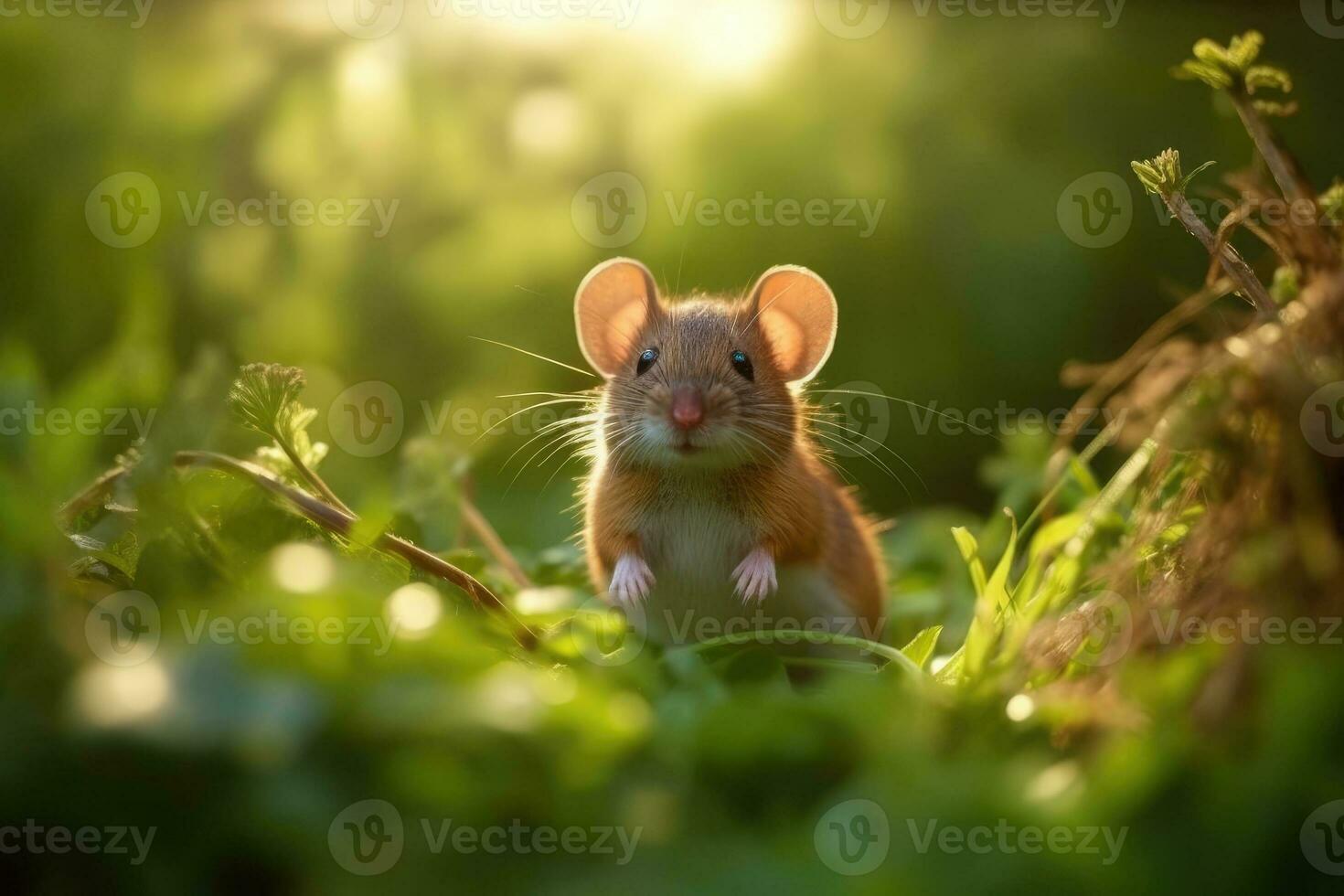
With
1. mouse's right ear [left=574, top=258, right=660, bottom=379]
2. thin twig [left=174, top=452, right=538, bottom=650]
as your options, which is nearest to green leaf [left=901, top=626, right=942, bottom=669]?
thin twig [left=174, top=452, right=538, bottom=650]

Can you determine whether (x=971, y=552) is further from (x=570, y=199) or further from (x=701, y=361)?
(x=570, y=199)

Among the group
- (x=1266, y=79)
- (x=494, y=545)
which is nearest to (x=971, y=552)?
(x=1266, y=79)

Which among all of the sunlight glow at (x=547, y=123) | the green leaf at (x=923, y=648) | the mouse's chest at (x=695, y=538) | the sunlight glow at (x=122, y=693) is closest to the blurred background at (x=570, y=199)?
the sunlight glow at (x=547, y=123)

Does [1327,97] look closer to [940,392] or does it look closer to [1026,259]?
[1026,259]

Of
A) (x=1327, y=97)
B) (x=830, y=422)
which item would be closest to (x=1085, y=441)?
(x=1327, y=97)

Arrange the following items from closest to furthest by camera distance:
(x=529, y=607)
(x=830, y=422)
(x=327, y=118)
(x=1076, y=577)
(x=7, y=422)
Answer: (x=7, y=422), (x=1076, y=577), (x=529, y=607), (x=830, y=422), (x=327, y=118)

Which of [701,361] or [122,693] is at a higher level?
[701,361]
